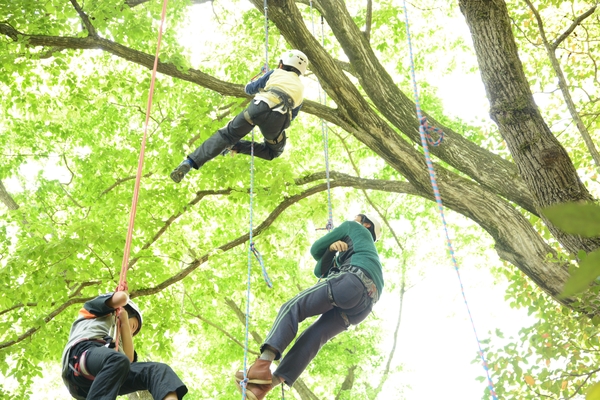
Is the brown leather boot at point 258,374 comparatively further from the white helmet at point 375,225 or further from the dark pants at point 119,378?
the white helmet at point 375,225

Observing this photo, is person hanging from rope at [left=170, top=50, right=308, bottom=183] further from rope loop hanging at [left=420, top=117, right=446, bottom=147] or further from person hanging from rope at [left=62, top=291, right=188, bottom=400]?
person hanging from rope at [left=62, top=291, right=188, bottom=400]

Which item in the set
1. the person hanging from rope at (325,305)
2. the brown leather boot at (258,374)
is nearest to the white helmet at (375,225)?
the person hanging from rope at (325,305)

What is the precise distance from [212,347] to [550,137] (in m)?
8.64

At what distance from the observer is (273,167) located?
24.3ft

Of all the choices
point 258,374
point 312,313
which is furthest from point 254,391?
point 312,313

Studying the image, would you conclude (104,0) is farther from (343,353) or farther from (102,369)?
(343,353)

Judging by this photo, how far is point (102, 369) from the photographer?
2855 millimetres

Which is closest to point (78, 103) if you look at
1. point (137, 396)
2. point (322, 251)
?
point (137, 396)

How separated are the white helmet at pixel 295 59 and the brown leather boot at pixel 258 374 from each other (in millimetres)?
2362

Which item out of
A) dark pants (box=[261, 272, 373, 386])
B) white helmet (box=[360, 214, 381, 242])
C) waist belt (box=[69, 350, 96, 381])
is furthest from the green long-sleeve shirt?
waist belt (box=[69, 350, 96, 381])

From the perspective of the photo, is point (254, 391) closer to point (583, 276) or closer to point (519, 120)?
point (519, 120)

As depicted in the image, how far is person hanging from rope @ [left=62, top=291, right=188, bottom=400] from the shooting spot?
9.32ft

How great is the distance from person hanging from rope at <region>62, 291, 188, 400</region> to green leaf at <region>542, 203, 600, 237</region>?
107 inches

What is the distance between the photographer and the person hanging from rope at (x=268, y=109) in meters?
4.54
